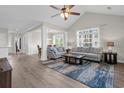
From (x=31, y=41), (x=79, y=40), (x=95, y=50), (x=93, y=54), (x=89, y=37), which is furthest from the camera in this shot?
(x=31, y=41)

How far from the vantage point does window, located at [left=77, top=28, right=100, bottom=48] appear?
7.36 m

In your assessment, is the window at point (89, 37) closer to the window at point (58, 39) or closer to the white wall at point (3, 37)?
the window at point (58, 39)

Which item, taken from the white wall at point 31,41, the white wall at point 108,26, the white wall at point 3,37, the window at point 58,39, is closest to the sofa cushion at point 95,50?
the white wall at point 108,26

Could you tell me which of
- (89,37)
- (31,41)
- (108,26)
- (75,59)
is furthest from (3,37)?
(108,26)

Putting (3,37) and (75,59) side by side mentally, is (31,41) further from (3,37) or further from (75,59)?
(75,59)

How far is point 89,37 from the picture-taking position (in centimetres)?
792

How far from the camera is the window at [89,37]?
290 inches

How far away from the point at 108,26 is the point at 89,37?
1.73m

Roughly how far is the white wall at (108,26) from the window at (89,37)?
1.12ft

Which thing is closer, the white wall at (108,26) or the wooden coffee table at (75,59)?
the wooden coffee table at (75,59)
